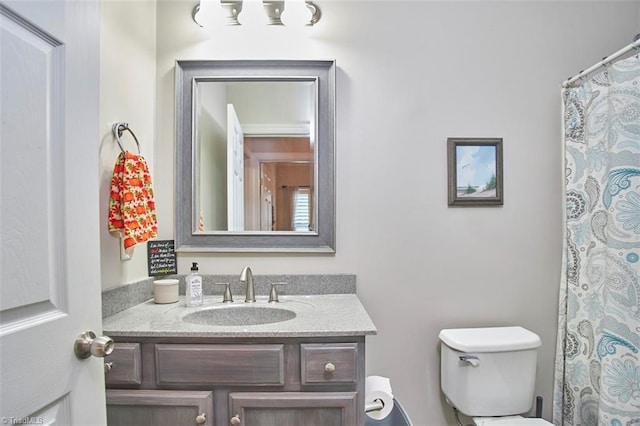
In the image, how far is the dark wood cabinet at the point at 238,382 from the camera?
1117 millimetres

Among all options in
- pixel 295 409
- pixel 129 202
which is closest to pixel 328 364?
pixel 295 409

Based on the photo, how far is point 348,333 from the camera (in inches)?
44.4

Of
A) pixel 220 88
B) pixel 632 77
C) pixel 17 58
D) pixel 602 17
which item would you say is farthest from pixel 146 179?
pixel 602 17

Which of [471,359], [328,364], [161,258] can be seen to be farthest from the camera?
[161,258]

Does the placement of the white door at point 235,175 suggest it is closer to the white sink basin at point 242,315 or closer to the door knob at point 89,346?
the white sink basin at point 242,315

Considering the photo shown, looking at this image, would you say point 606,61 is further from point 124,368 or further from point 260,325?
point 124,368

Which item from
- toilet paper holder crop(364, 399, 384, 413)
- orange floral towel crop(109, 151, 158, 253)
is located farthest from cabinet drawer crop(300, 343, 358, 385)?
orange floral towel crop(109, 151, 158, 253)

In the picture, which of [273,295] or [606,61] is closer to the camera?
[606,61]

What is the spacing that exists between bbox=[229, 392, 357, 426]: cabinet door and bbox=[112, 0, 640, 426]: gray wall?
0.54 m

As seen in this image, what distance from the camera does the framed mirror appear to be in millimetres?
1625

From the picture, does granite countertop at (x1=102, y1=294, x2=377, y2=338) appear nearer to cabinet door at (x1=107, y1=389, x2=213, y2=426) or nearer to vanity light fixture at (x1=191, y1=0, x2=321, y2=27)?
cabinet door at (x1=107, y1=389, x2=213, y2=426)

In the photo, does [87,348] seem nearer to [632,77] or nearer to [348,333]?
[348,333]

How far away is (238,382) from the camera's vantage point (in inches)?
44.4

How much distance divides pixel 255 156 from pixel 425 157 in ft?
2.71
